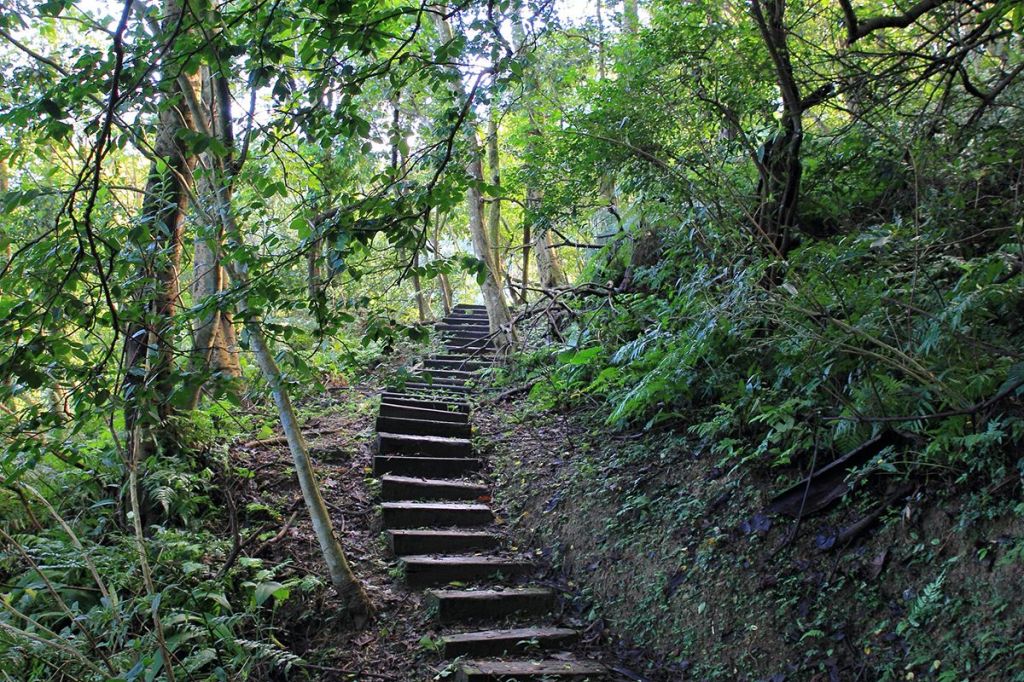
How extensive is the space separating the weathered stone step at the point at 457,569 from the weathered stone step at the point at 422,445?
5.46 feet

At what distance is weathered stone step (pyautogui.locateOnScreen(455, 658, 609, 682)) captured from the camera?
4.02 meters

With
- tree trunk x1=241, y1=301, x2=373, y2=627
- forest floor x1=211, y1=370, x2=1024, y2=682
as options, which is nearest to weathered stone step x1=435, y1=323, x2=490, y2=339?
forest floor x1=211, y1=370, x2=1024, y2=682

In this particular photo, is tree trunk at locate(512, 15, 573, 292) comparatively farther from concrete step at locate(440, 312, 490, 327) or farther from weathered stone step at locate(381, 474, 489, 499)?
weathered stone step at locate(381, 474, 489, 499)

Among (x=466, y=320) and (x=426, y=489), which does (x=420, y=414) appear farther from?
(x=466, y=320)

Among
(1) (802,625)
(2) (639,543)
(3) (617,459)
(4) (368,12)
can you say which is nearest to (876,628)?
(1) (802,625)

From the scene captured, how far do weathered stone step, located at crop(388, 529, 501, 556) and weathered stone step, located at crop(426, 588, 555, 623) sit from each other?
61 centimetres

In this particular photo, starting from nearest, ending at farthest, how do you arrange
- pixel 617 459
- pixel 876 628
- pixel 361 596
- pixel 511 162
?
1. pixel 876 628
2. pixel 361 596
3. pixel 617 459
4. pixel 511 162

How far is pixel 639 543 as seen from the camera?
4969 mm

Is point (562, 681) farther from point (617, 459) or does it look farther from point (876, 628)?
point (617, 459)

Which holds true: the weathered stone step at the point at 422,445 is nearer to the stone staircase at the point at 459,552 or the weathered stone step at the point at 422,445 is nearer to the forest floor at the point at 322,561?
the stone staircase at the point at 459,552

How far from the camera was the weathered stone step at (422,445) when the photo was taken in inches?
270

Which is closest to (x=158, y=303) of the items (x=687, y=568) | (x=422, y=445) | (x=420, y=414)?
(x=422, y=445)

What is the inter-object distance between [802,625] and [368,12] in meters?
3.83

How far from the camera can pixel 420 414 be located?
25.3ft
